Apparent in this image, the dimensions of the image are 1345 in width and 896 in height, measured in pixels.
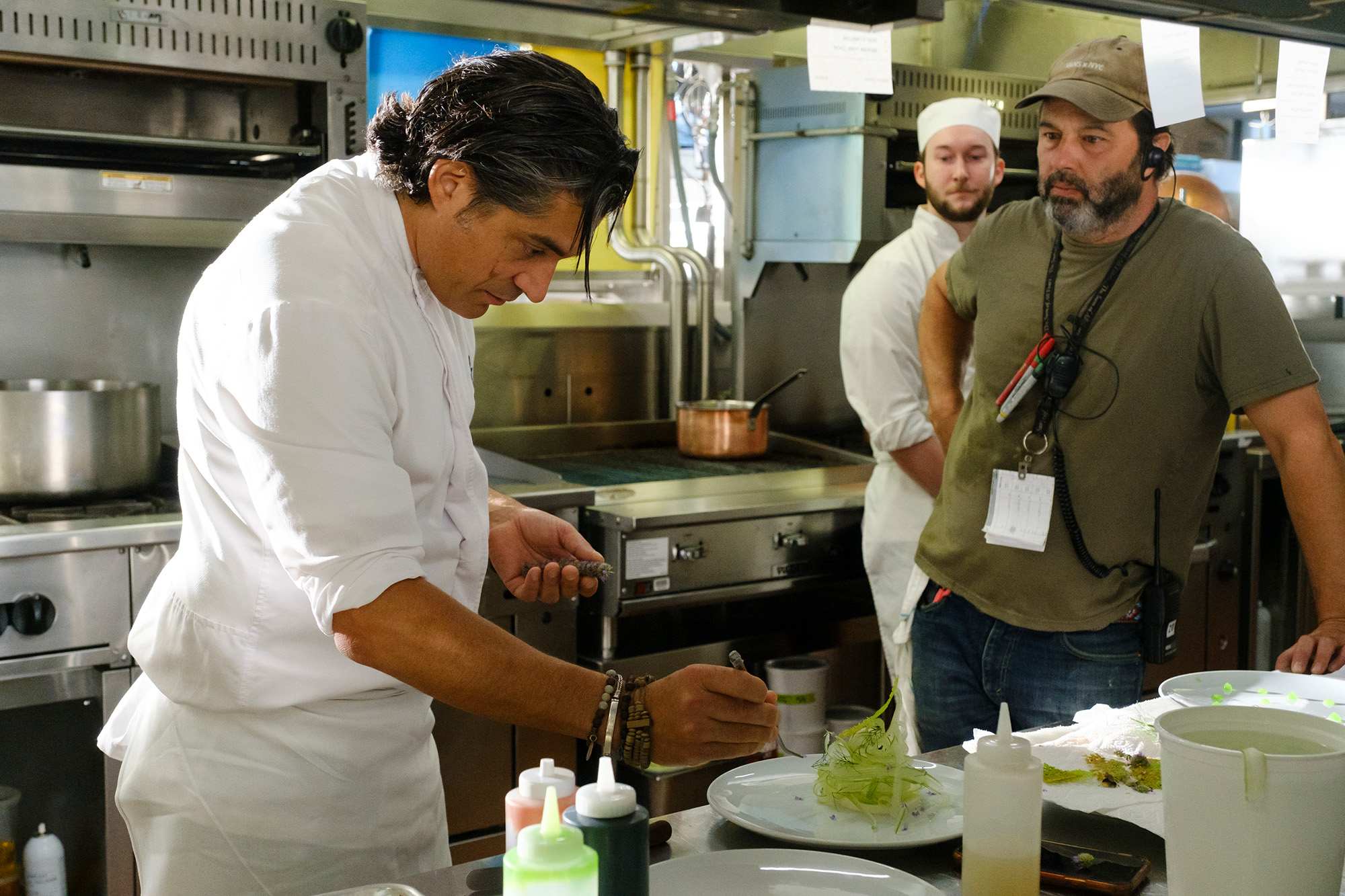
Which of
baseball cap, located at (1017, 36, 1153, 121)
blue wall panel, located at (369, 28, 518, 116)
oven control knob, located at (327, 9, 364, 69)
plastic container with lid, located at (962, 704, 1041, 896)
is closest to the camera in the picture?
plastic container with lid, located at (962, 704, 1041, 896)

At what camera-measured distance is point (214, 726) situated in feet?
4.91

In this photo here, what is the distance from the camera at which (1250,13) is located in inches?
64.3

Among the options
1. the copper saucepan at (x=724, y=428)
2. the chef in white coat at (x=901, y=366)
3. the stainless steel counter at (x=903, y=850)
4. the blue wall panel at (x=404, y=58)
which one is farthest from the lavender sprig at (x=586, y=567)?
the blue wall panel at (x=404, y=58)

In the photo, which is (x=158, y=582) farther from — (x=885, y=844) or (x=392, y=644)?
(x=885, y=844)

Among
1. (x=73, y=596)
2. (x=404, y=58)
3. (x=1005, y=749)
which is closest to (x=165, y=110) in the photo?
(x=404, y=58)

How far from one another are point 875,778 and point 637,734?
0.28 m

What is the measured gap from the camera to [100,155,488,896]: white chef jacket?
4.10 feet

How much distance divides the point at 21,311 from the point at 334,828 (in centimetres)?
197

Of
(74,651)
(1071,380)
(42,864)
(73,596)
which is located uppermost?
(1071,380)

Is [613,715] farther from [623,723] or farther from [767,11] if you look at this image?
[767,11]

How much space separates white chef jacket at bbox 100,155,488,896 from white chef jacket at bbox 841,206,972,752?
1.59 meters

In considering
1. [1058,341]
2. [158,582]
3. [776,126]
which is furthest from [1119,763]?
[776,126]

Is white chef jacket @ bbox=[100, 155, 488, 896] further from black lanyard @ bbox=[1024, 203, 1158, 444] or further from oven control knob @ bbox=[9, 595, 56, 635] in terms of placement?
black lanyard @ bbox=[1024, 203, 1158, 444]

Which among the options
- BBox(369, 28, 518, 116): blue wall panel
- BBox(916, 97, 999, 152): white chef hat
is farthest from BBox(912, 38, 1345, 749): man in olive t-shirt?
BBox(369, 28, 518, 116): blue wall panel
